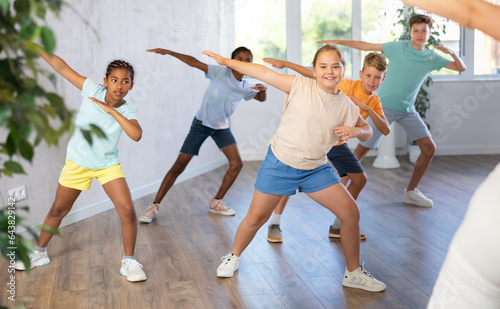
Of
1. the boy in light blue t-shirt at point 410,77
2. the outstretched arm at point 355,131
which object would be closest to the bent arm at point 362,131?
the outstretched arm at point 355,131

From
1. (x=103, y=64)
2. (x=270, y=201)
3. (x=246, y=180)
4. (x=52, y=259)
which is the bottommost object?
(x=246, y=180)

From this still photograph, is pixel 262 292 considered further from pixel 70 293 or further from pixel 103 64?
pixel 103 64

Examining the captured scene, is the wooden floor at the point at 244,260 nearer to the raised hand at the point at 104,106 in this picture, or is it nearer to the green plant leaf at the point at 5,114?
the raised hand at the point at 104,106

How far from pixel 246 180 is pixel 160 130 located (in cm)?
100

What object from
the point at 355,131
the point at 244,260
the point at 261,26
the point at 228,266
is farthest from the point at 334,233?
the point at 261,26

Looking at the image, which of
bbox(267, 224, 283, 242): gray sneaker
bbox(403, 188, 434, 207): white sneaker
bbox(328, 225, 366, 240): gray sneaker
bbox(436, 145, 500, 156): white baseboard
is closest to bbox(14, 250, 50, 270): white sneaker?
bbox(267, 224, 283, 242): gray sneaker

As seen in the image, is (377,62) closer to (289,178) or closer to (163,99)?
(289,178)

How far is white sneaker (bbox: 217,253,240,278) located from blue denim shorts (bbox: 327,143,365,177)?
2.81ft

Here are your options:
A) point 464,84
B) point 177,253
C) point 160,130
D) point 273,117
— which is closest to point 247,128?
point 273,117

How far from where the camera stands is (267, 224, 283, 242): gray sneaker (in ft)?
11.7

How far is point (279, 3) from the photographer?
259 inches

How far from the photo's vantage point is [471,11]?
110cm

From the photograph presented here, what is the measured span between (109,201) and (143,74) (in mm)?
1081

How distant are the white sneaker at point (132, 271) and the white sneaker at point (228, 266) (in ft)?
1.23
